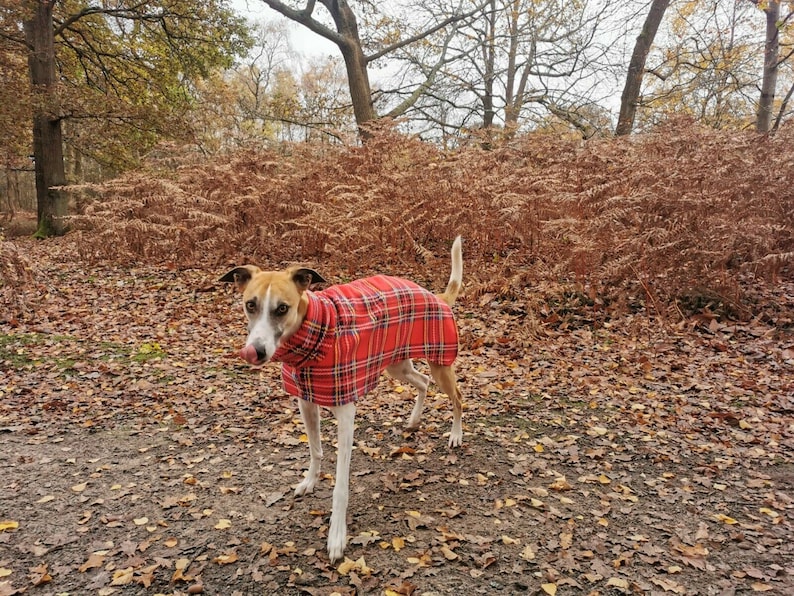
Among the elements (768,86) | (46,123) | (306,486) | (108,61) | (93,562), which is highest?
(108,61)

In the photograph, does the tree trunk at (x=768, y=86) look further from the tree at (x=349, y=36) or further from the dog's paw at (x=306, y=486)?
the dog's paw at (x=306, y=486)

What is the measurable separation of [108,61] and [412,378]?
54.2 ft

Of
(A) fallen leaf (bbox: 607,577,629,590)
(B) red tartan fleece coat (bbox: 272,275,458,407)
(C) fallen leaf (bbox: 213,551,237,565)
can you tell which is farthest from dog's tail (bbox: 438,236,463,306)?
(C) fallen leaf (bbox: 213,551,237,565)

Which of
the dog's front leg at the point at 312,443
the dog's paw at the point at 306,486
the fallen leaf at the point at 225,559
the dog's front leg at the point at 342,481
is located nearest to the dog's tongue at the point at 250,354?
the dog's front leg at the point at 342,481

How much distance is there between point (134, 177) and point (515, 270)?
782 centimetres

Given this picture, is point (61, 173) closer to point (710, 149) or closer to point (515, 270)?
point (515, 270)

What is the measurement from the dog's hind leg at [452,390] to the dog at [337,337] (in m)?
0.05

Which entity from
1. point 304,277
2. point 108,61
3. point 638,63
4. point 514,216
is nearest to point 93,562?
point 304,277

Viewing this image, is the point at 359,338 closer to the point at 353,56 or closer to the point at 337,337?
the point at 337,337

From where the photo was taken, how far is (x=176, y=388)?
522cm

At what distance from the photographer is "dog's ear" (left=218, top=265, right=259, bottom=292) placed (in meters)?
2.95

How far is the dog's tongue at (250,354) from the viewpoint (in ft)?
7.95

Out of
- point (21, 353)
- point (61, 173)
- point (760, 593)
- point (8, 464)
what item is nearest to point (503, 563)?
point (760, 593)

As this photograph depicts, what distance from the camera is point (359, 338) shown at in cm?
312
